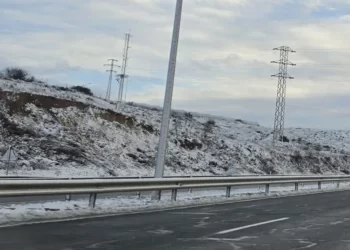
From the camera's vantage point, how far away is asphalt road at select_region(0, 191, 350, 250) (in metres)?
9.13

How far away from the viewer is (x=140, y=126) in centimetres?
4769

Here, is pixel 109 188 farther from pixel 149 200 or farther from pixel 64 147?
pixel 64 147

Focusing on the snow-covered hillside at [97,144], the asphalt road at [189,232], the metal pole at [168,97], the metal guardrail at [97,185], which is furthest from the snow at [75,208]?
the snow-covered hillside at [97,144]

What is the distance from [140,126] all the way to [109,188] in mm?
33220

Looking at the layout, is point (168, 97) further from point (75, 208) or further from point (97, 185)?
point (75, 208)

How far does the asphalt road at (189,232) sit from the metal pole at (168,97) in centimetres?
255

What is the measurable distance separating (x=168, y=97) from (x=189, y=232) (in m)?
7.69

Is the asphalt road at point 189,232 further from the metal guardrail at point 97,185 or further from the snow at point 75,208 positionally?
the metal guardrail at point 97,185


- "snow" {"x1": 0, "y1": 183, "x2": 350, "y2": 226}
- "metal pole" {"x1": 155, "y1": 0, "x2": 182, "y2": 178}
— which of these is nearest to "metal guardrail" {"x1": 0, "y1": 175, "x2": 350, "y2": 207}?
"snow" {"x1": 0, "y1": 183, "x2": 350, "y2": 226}

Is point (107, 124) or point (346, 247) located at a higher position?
point (107, 124)

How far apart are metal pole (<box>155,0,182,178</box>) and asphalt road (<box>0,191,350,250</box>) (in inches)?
100

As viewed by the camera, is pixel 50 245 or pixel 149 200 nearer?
pixel 50 245

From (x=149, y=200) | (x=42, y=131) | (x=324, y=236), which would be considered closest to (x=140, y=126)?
(x=42, y=131)

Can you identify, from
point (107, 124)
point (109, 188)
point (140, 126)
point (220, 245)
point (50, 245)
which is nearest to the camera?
point (50, 245)
